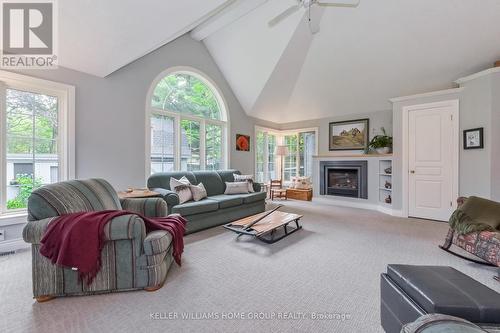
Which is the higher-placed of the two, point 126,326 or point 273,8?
point 273,8

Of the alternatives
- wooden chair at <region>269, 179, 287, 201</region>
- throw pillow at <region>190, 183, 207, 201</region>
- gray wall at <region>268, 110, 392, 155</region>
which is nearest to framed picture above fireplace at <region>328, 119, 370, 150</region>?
gray wall at <region>268, 110, 392, 155</region>

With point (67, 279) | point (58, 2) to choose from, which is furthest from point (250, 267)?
point (58, 2)

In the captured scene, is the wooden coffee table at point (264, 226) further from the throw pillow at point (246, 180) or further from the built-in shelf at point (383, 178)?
the built-in shelf at point (383, 178)

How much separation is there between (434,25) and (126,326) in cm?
559

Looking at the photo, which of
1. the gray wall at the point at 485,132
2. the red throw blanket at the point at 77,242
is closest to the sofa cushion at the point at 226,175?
the red throw blanket at the point at 77,242

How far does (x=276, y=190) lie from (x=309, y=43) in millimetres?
3877

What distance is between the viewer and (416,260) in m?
2.53

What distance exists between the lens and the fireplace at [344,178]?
551 centimetres

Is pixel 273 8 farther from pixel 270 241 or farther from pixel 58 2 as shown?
pixel 270 241

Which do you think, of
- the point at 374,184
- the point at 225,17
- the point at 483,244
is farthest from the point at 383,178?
the point at 225,17

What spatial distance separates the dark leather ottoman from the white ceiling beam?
4.10 m

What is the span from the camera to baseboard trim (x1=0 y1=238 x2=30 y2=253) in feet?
8.76

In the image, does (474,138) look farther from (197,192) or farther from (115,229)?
(115,229)

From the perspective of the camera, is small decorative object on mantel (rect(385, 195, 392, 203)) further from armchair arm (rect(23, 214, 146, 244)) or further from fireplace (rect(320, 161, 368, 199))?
armchair arm (rect(23, 214, 146, 244))
